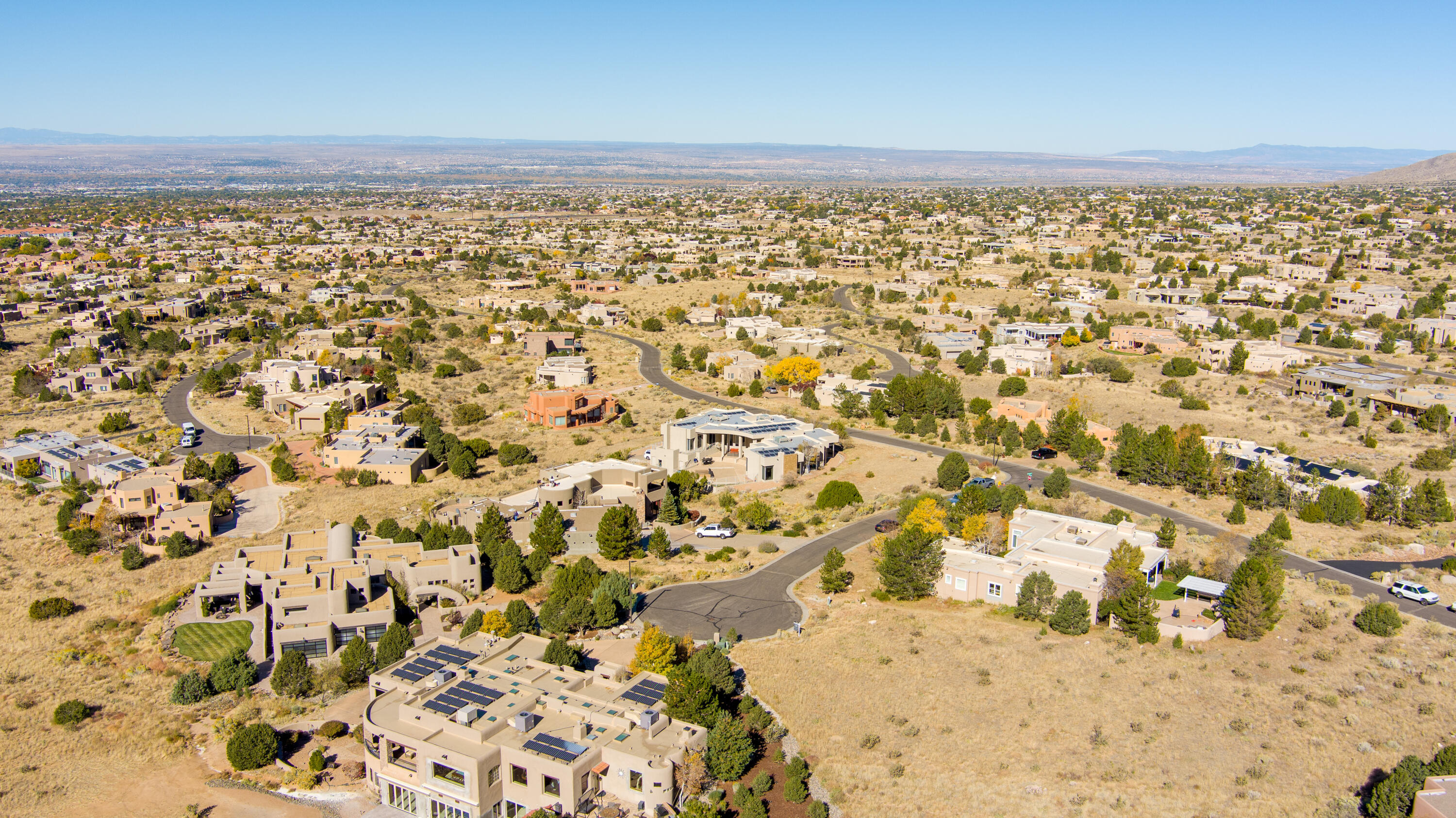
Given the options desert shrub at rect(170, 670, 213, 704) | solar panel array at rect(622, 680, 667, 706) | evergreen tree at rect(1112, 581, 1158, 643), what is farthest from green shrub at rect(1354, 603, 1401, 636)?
desert shrub at rect(170, 670, 213, 704)

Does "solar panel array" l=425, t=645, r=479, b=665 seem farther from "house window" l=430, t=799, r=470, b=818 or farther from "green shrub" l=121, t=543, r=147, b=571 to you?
"green shrub" l=121, t=543, r=147, b=571

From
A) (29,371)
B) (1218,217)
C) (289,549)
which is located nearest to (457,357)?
(29,371)

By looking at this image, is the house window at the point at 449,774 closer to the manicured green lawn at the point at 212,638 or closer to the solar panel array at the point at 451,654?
the solar panel array at the point at 451,654

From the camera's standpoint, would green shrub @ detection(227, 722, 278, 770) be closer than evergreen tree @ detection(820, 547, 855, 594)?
Yes

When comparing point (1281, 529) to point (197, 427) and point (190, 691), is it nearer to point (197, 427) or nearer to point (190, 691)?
point (190, 691)

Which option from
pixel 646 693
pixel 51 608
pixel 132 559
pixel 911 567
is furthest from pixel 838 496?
pixel 51 608

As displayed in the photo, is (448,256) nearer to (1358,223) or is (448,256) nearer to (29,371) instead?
(29,371)
